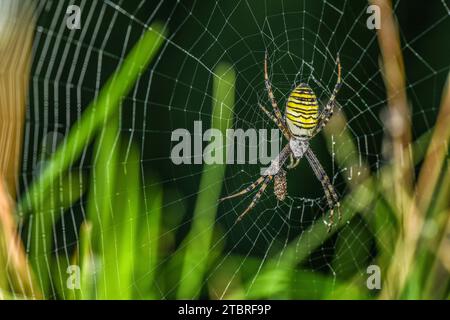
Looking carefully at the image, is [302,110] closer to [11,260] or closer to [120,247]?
[120,247]

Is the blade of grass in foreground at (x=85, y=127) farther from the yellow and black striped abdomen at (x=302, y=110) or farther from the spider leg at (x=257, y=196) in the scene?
the spider leg at (x=257, y=196)

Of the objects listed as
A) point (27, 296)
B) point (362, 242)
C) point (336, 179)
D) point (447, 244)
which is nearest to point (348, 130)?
point (336, 179)

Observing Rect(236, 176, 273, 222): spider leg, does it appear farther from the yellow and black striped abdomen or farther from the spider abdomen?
the yellow and black striped abdomen

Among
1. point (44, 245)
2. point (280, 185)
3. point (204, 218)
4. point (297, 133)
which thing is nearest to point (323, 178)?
point (280, 185)

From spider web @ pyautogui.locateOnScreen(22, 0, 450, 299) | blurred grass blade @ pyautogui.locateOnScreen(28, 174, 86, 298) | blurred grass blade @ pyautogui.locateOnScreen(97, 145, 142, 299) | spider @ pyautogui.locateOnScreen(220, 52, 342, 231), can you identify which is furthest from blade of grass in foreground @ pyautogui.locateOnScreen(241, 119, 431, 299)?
blurred grass blade @ pyautogui.locateOnScreen(28, 174, 86, 298)

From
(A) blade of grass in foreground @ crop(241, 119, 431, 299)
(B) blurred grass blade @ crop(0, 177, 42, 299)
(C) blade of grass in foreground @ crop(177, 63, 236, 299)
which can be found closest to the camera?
(B) blurred grass blade @ crop(0, 177, 42, 299)

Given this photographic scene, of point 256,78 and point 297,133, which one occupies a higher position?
Answer: point 256,78

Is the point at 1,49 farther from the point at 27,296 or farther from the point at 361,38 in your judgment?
the point at 361,38
